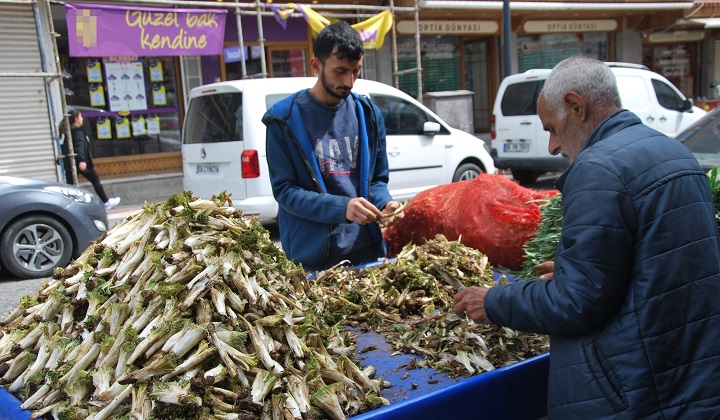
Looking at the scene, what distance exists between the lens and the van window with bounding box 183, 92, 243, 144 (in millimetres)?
8836

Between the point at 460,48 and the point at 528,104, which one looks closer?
the point at 528,104

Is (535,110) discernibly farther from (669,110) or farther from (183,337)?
(183,337)

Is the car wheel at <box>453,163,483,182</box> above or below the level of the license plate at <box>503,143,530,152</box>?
below

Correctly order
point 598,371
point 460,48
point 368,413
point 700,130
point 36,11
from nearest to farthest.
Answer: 1. point 598,371
2. point 368,413
3. point 700,130
4. point 36,11
5. point 460,48

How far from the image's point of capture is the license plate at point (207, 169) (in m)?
9.11

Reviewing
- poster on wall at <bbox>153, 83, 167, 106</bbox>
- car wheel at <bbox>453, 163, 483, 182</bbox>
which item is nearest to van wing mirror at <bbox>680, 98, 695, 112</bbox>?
car wheel at <bbox>453, 163, 483, 182</bbox>

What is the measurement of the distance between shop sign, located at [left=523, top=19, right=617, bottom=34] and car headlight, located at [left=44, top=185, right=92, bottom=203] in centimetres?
1478

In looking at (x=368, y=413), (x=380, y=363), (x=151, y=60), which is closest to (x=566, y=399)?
(x=368, y=413)

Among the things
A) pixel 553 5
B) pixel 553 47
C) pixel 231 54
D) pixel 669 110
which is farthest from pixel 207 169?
pixel 553 47

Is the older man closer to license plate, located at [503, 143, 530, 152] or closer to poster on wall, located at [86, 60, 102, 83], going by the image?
license plate, located at [503, 143, 530, 152]

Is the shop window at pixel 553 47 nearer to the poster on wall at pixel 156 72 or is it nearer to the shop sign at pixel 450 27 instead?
the shop sign at pixel 450 27

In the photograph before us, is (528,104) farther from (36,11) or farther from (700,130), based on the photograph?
(36,11)

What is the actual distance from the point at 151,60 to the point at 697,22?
58.4 ft

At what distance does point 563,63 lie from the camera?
1.93 meters
